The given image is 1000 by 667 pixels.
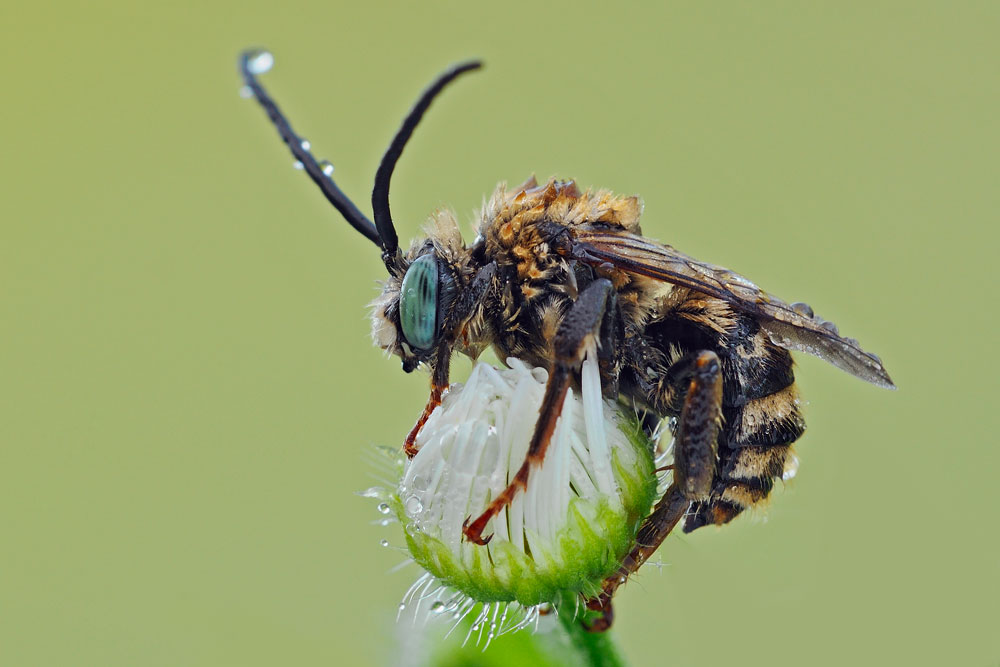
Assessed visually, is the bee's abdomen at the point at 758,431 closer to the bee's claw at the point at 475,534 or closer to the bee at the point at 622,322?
the bee at the point at 622,322

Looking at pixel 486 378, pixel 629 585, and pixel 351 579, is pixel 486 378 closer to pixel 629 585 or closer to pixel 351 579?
pixel 629 585

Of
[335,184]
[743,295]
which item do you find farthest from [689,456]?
[335,184]

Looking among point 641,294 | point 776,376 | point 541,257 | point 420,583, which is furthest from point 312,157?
point 776,376

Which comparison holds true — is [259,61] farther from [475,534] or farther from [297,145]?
[475,534]

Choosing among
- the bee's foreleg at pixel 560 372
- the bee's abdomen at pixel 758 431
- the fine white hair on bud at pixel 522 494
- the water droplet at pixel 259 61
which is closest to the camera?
the bee's foreleg at pixel 560 372

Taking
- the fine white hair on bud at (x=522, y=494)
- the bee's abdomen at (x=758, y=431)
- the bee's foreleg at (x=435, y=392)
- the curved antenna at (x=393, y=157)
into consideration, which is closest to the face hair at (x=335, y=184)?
the curved antenna at (x=393, y=157)

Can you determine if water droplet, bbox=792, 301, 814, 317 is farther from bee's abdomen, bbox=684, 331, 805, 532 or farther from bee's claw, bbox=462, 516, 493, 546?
bee's claw, bbox=462, 516, 493, 546
